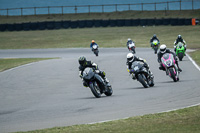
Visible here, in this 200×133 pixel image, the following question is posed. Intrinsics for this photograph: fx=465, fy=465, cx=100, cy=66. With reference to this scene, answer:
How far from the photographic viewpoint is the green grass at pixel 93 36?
153 feet

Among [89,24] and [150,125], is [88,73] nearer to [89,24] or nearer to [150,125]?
[150,125]

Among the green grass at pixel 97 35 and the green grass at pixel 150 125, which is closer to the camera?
the green grass at pixel 150 125

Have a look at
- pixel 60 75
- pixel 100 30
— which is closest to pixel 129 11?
pixel 100 30

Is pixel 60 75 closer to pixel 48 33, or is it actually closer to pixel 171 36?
pixel 171 36

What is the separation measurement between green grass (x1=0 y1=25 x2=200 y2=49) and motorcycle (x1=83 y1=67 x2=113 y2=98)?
102 feet

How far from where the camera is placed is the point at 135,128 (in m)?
8.02

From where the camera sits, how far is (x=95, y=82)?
12.8 meters

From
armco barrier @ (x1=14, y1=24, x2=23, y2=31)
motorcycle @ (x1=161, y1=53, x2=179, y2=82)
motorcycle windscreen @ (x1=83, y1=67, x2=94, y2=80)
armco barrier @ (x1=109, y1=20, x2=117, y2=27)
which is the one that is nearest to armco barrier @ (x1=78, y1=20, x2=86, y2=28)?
armco barrier @ (x1=109, y1=20, x2=117, y2=27)

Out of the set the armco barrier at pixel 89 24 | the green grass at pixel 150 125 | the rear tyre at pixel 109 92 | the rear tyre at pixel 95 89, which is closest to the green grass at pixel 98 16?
the armco barrier at pixel 89 24

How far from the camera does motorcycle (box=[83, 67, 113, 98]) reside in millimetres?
12539

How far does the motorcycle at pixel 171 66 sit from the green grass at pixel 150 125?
6.34m

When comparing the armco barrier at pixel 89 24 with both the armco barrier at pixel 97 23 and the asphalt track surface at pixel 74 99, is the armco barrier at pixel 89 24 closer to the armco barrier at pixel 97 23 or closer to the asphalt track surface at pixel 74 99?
the armco barrier at pixel 97 23

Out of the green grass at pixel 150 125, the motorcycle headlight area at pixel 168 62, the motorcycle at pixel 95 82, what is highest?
the motorcycle headlight area at pixel 168 62

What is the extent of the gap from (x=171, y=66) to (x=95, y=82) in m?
3.81
